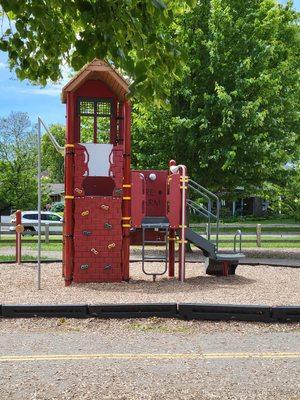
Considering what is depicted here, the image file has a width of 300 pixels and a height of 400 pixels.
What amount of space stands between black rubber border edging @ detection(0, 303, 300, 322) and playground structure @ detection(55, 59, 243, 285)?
3.20 meters

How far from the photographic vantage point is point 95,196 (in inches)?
456

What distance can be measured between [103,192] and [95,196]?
60 cm

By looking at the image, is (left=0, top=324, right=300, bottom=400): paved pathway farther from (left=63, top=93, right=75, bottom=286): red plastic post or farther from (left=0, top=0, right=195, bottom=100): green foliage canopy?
(left=63, top=93, right=75, bottom=286): red plastic post

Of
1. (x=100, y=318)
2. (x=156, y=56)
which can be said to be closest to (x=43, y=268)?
(x=100, y=318)

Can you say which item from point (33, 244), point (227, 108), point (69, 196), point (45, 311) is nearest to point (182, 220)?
point (69, 196)

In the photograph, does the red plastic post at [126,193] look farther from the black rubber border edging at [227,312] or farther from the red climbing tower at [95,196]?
the black rubber border edging at [227,312]

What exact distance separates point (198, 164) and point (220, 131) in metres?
1.94

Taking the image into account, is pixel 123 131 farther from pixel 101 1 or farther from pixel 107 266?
pixel 101 1

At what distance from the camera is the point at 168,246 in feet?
44.2

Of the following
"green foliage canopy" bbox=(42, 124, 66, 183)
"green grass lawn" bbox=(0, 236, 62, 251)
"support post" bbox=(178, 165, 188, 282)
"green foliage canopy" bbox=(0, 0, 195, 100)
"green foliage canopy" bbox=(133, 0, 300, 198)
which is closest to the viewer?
"green foliage canopy" bbox=(0, 0, 195, 100)

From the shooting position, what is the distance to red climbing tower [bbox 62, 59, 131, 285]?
1153 cm

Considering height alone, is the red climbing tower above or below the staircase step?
above

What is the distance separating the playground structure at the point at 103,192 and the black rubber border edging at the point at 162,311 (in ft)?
10.5

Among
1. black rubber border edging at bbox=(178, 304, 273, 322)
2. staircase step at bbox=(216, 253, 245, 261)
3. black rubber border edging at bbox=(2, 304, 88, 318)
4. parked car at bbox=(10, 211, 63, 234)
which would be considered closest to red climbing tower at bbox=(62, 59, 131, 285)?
staircase step at bbox=(216, 253, 245, 261)
